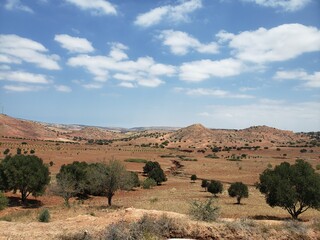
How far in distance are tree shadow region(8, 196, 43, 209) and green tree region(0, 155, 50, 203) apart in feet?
2.65

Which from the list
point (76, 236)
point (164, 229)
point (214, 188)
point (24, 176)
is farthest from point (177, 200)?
point (76, 236)

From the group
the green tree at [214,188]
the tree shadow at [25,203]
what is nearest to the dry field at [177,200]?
the tree shadow at [25,203]

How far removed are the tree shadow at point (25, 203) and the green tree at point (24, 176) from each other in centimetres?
81

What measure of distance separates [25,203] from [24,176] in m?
3.28

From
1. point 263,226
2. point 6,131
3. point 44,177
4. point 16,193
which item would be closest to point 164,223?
point 263,226

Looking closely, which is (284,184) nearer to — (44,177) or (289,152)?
(44,177)

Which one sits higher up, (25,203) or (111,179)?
(111,179)

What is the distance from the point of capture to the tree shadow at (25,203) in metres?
41.5

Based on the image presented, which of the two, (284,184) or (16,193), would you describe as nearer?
(284,184)

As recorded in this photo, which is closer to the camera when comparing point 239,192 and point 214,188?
point 239,192

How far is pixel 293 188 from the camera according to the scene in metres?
32.8

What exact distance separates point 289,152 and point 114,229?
12304 cm

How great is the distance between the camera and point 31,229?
1875cm

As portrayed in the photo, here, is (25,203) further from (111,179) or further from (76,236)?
(76,236)
